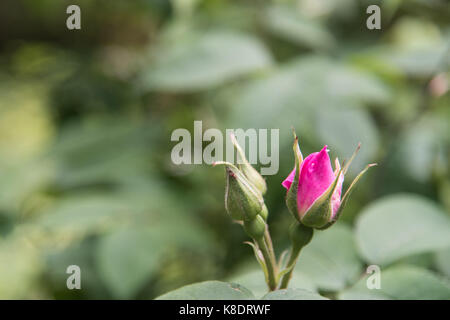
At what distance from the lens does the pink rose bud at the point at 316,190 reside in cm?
29

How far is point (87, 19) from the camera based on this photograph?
1068 mm

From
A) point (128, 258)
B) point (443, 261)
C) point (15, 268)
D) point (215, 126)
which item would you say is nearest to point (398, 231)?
point (443, 261)

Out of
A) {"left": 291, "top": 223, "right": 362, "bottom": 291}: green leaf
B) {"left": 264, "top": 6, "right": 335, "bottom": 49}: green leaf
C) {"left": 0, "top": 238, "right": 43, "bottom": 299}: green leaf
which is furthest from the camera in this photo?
{"left": 0, "top": 238, "right": 43, "bottom": 299}: green leaf

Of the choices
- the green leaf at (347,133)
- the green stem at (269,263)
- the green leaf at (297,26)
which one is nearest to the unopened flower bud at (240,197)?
the green stem at (269,263)

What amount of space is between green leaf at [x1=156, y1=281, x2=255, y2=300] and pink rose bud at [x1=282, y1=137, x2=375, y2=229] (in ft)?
0.20

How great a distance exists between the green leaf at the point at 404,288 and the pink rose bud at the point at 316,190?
0.08 metres

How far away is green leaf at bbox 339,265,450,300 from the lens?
0.33 meters

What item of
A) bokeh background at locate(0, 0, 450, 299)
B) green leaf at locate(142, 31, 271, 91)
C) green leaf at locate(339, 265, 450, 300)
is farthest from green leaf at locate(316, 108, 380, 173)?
green leaf at locate(339, 265, 450, 300)

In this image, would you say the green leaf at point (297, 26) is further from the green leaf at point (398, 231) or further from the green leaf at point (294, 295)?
the green leaf at point (294, 295)

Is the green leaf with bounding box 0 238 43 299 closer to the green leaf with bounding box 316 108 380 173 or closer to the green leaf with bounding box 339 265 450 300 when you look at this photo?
the green leaf with bounding box 316 108 380 173

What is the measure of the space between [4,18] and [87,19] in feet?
1.91

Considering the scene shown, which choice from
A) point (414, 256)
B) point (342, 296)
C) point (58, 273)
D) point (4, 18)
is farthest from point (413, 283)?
point (4, 18)

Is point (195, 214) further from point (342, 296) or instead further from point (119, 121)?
point (342, 296)

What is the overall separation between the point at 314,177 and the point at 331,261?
163 millimetres
